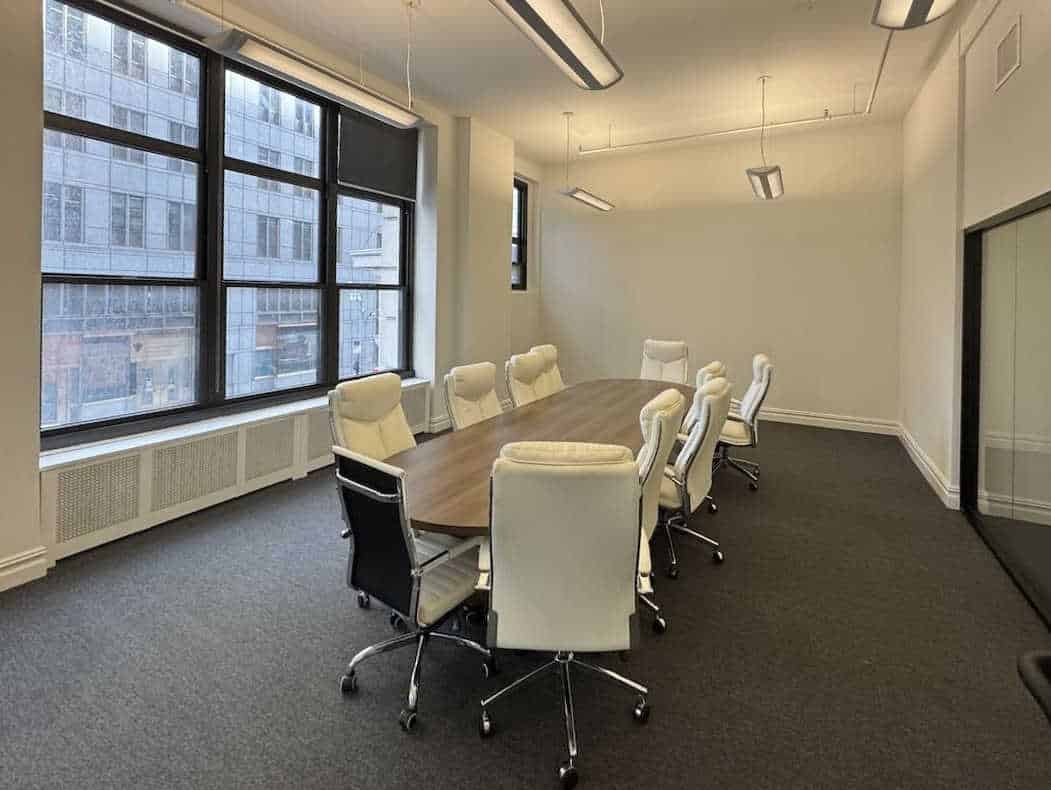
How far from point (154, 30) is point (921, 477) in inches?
256

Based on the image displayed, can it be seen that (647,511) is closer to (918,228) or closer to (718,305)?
A: (918,228)

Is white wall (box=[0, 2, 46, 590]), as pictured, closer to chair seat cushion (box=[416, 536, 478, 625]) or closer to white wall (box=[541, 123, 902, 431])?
chair seat cushion (box=[416, 536, 478, 625])

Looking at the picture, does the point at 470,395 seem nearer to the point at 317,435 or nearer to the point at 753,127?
the point at 317,435

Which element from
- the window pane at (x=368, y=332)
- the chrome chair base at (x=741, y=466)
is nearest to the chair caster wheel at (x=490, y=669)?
the chrome chair base at (x=741, y=466)

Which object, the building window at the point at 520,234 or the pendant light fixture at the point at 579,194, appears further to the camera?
the building window at the point at 520,234

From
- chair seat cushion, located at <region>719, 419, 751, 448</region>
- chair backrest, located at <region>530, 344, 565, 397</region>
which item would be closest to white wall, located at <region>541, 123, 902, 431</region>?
chair seat cushion, located at <region>719, 419, 751, 448</region>

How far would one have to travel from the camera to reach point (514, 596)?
75.9 inches

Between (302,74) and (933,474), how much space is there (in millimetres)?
5259

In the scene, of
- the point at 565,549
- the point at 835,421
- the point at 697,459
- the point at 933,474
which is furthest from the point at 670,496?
the point at 835,421

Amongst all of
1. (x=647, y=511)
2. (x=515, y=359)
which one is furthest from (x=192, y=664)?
(x=515, y=359)

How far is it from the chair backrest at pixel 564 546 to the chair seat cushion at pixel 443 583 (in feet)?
0.87

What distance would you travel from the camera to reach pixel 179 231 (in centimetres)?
426

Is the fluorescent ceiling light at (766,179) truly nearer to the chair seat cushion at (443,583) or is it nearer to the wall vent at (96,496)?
the chair seat cushion at (443,583)

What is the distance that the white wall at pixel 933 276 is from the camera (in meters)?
4.45
